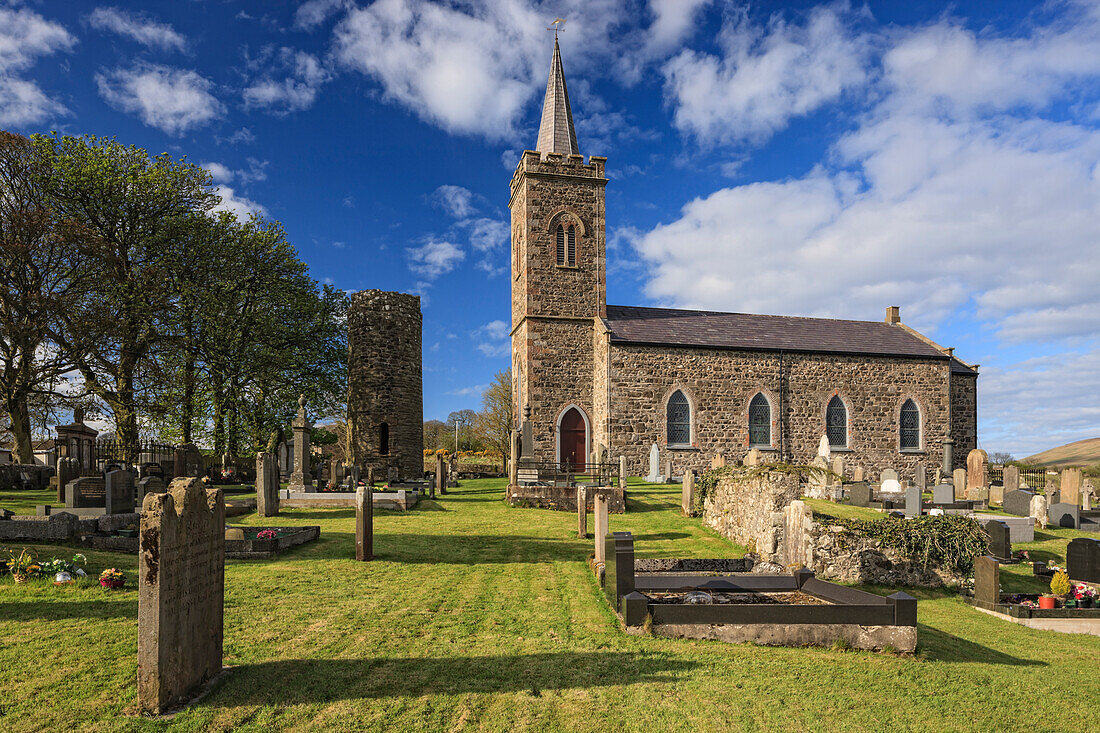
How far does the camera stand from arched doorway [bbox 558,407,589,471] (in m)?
26.2

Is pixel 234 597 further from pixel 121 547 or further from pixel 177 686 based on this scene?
pixel 121 547

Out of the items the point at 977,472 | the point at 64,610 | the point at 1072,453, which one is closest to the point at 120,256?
the point at 64,610

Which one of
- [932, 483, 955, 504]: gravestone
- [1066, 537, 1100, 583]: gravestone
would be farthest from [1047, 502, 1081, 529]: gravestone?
[1066, 537, 1100, 583]: gravestone

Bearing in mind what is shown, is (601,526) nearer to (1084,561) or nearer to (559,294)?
(1084,561)

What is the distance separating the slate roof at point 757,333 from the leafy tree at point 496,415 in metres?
15.6

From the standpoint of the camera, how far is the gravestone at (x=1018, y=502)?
16.0 m

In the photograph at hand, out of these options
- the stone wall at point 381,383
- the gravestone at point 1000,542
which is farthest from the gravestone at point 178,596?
the stone wall at point 381,383

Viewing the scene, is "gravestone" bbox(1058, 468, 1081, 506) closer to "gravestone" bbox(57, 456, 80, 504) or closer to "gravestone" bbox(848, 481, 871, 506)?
"gravestone" bbox(848, 481, 871, 506)

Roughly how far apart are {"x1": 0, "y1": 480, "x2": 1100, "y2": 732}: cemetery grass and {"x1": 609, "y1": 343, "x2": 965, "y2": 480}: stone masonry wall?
17182 millimetres

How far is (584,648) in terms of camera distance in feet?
19.0

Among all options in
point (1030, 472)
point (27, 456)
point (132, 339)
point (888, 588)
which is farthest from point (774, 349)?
point (27, 456)

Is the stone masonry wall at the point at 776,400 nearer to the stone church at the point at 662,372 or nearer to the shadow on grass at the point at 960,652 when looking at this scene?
the stone church at the point at 662,372

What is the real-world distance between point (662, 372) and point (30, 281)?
23142 millimetres

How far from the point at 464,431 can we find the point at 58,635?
158ft
